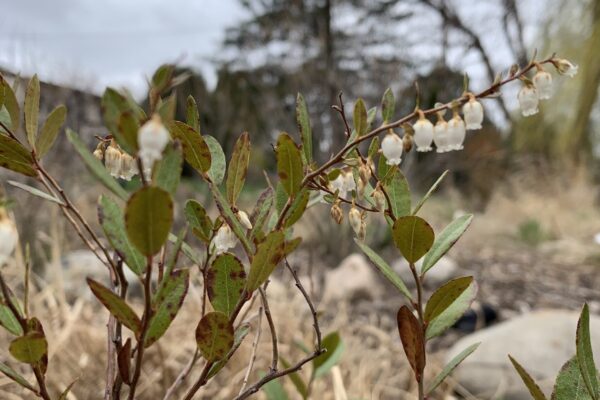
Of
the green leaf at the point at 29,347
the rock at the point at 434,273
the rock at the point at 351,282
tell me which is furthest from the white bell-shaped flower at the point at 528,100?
the rock at the point at 434,273

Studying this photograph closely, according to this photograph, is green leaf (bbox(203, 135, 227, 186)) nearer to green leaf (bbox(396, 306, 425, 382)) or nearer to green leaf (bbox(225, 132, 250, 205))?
green leaf (bbox(225, 132, 250, 205))

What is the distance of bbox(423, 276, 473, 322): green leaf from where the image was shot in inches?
16.8

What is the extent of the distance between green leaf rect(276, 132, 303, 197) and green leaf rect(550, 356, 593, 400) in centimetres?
27

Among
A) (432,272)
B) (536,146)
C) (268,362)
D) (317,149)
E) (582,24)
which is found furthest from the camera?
(536,146)

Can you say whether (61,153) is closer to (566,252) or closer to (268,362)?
(268,362)

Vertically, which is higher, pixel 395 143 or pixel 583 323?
pixel 395 143

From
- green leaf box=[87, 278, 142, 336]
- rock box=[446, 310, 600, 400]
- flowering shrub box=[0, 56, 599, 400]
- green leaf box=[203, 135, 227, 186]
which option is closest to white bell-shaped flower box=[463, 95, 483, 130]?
flowering shrub box=[0, 56, 599, 400]

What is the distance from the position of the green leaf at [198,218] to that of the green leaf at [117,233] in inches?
2.4

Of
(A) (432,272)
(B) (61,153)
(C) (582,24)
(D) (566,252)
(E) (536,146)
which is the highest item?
(E) (536,146)

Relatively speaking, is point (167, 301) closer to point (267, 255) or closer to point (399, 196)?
point (267, 255)

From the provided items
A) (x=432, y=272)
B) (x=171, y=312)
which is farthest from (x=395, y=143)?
(x=432, y=272)

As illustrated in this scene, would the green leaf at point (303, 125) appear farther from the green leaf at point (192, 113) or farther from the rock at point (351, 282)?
the rock at point (351, 282)

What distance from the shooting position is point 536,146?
8.51 meters

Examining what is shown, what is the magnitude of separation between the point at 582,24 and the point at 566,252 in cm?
201
